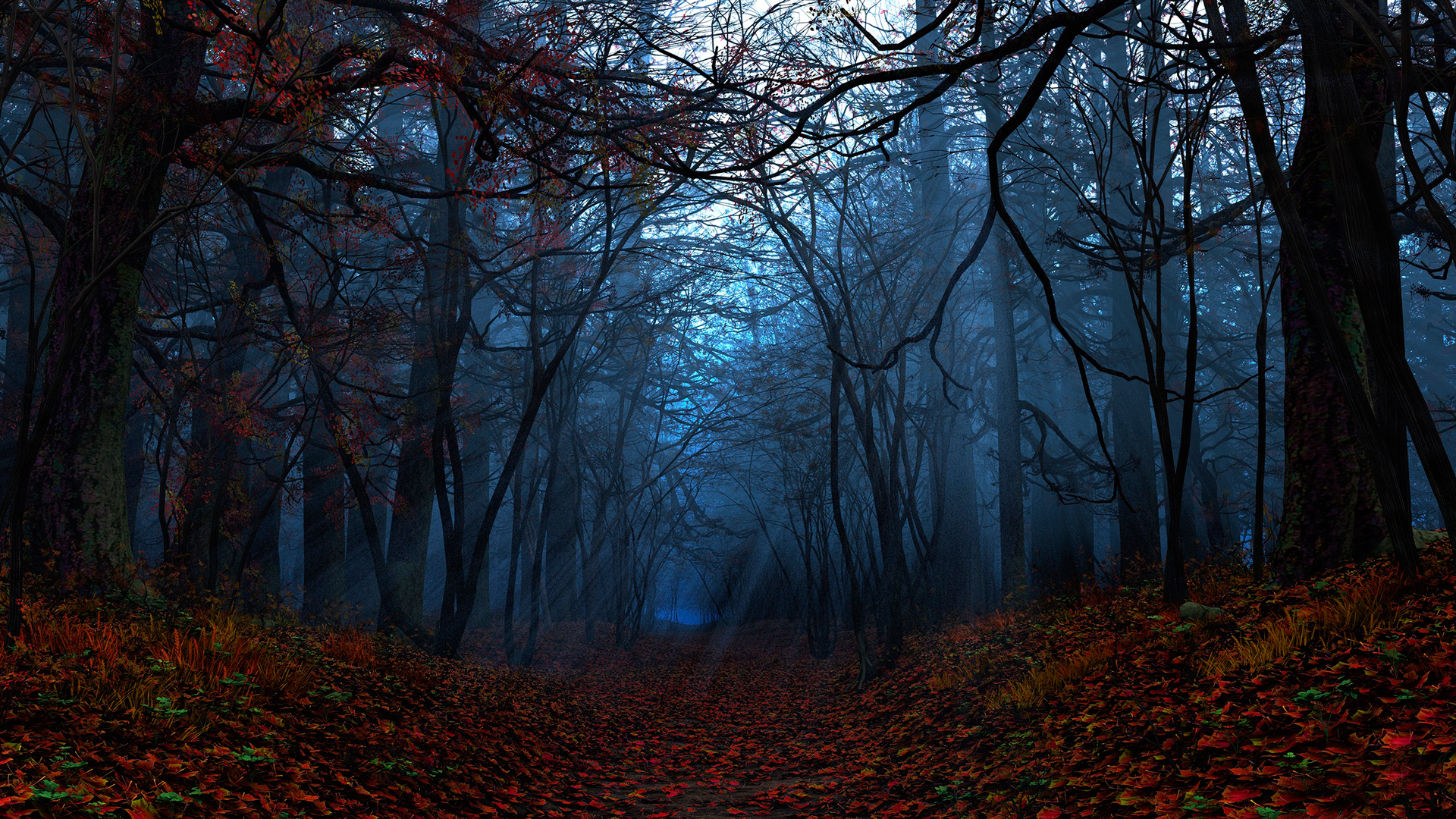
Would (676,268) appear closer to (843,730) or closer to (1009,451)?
(1009,451)

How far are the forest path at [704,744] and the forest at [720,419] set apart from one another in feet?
0.31

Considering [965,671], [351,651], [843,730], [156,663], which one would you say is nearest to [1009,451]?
[965,671]

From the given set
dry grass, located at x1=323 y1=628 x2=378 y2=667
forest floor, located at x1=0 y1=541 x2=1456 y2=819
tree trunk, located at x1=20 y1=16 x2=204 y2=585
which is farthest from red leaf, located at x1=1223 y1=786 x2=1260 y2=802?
tree trunk, located at x1=20 y1=16 x2=204 y2=585

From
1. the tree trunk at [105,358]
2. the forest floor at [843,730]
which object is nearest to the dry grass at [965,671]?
the forest floor at [843,730]

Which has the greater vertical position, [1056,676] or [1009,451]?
[1009,451]

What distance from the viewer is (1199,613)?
5.56 m

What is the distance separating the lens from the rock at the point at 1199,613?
5.43 m

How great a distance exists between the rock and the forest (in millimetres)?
156

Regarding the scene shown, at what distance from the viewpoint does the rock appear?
543cm

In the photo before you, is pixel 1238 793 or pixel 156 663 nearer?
pixel 1238 793

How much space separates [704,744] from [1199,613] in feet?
15.7

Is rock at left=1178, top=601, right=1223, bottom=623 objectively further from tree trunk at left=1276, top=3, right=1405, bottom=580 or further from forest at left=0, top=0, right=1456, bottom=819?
tree trunk at left=1276, top=3, right=1405, bottom=580

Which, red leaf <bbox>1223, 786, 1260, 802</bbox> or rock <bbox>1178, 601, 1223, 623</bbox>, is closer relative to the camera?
red leaf <bbox>1223, 786, 1260, 802</bbox>

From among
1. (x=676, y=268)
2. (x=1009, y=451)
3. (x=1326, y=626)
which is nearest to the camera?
(x=1326, y=626)
